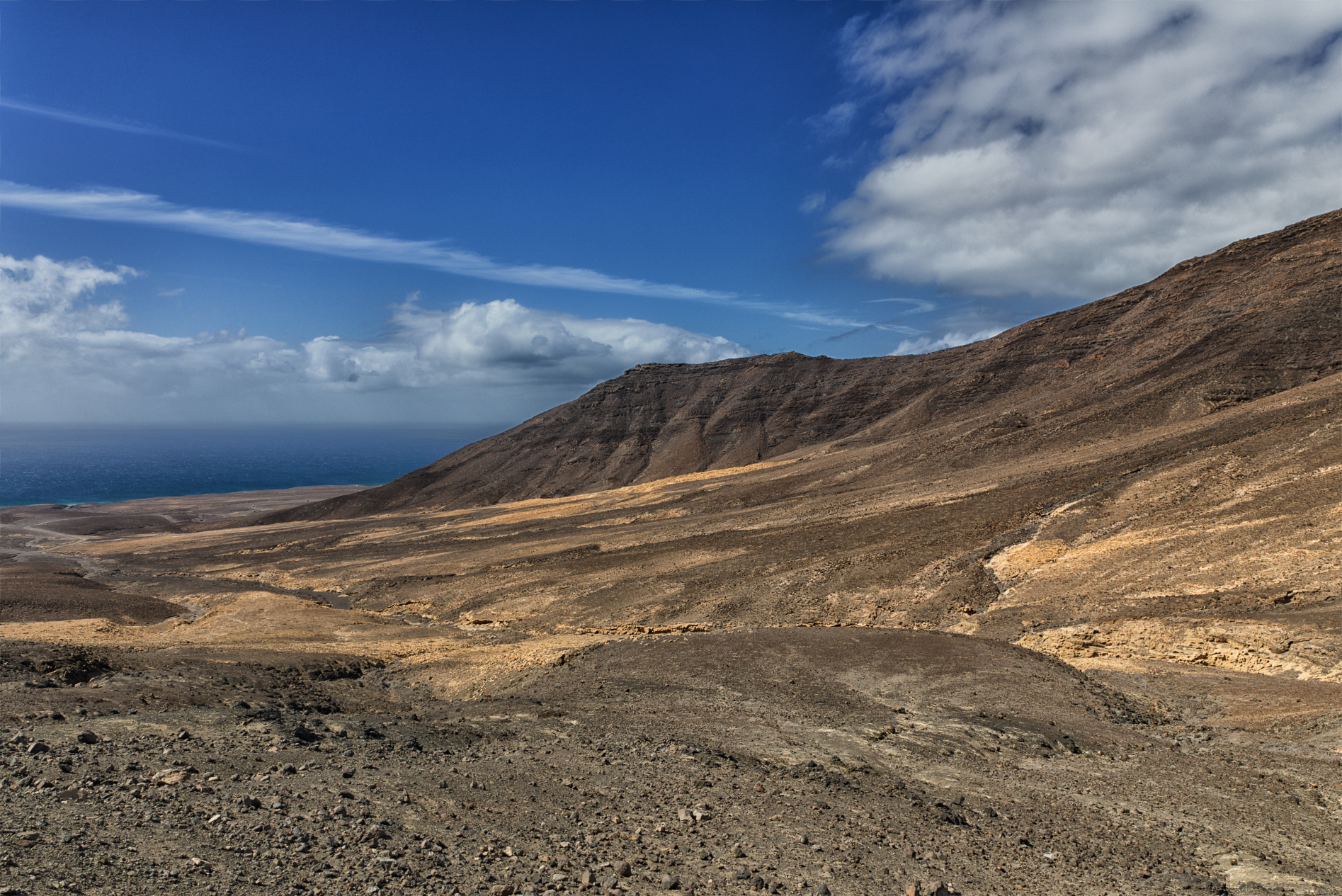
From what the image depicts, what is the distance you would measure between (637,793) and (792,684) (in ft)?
29.8

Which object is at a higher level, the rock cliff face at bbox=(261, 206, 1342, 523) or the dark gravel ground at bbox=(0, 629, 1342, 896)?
the rock cliff face at bbox=(261, 206, 1342, 523)

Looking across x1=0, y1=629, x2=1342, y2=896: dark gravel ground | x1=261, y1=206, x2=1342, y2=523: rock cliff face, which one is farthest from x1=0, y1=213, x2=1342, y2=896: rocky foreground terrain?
x1=261, y1=206, x2=1342, y2=523: rock cliff face

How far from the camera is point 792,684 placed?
19.2 m

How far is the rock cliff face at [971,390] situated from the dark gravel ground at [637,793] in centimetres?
3997

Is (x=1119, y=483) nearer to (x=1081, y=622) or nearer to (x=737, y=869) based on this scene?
(x=1081, y=622)

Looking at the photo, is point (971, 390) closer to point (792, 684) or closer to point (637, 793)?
point (792, 684)

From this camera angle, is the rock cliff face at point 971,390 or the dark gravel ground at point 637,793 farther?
the rock cliff face at point 971,390

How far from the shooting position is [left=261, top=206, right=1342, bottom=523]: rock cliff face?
5138cm

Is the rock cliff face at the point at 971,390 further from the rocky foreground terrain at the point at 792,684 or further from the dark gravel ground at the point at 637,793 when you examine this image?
the dark gravel ground at the point at 637,793

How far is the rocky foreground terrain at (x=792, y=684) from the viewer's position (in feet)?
28.8

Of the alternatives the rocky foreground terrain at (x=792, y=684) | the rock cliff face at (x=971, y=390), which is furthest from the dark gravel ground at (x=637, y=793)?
the rock cliff face at (x=971, y=390)

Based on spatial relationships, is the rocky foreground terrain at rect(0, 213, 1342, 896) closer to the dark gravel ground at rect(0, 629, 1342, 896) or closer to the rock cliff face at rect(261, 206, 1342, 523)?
the dark gravel ground at rect(0, 629, 1342, 896)

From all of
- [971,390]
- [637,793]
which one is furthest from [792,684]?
[971,390]

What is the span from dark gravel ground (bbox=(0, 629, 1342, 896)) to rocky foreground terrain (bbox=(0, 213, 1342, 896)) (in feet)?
0.24
